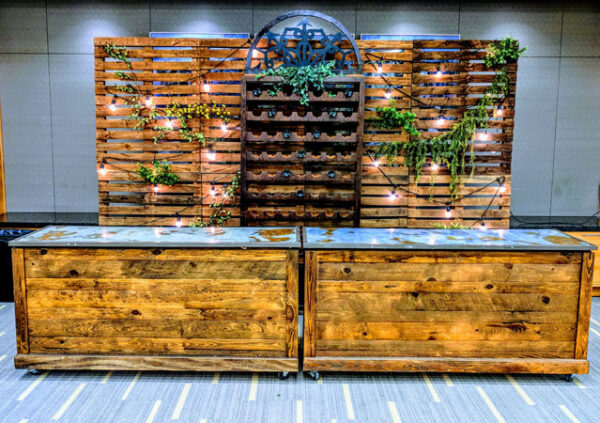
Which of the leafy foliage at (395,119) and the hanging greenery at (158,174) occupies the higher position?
the leafy foliage at (395,119)

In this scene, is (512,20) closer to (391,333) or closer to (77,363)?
(391,333)

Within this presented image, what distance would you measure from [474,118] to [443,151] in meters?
0.54

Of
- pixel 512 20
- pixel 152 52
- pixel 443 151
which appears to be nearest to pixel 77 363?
pixel 152 52

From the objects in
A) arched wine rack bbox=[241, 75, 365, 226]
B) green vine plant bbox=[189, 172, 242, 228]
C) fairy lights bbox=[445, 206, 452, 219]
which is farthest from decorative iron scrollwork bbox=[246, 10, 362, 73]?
fairy lights bbox=[445, 206, 452, 219]

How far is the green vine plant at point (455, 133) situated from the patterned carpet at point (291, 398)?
2702 mm

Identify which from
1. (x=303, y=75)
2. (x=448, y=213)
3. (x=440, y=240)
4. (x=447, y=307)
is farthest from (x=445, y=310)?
(x=303, y=75)

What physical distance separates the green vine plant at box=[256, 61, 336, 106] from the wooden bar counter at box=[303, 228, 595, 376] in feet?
7.46

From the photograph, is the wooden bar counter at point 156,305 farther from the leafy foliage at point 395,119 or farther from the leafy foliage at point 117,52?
the leafy foliage at point 117,52

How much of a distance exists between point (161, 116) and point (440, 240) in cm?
377

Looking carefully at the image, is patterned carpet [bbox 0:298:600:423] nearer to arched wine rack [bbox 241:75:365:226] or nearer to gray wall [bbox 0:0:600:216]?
arched wine rack [bbox 241:75:365:226]

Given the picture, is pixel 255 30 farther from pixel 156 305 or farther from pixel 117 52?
pixel 156 305

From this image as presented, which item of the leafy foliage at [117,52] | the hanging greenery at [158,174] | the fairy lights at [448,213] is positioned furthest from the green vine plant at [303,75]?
the fairy lights at [448,213]

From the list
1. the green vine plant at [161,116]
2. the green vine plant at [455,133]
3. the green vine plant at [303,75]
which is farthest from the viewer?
the green vine plant at [161,116]

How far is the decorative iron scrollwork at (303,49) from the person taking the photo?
490cm
